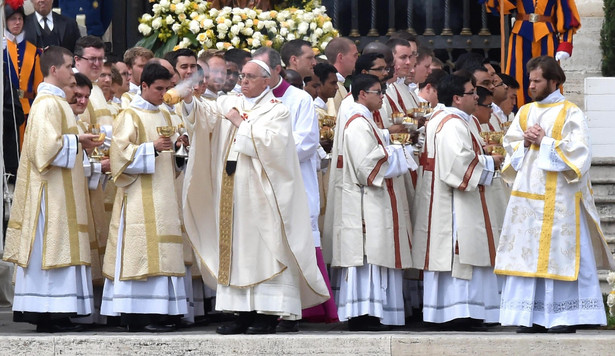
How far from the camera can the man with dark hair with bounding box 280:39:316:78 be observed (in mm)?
12375

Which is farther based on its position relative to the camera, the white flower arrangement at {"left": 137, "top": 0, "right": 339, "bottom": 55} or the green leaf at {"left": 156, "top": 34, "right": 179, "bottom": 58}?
→ the green leaf at {"left": 156, "top": 34, "right": 179, "bottom": 58}

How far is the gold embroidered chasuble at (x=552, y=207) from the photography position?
10625 mm

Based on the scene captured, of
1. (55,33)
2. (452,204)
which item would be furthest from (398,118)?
(55,33)

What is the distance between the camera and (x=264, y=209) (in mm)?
10719

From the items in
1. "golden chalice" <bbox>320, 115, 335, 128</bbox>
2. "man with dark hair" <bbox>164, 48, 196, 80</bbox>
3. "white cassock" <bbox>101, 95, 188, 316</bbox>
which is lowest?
"white cassock" <bbox>101, 95, 188, 316</bbox>

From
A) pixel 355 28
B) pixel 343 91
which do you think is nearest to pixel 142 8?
pixel 355 28

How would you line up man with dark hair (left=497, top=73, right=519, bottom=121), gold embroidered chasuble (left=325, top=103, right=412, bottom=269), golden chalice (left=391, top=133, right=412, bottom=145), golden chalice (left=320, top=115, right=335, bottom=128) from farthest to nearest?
man with dark hair (left=497, top=73, right=519, bottom=121)
golden chalice (left=320, top=115, right=335, bottom=128)
golden chalice (left=391, top=133, right=412, bottom=145)
gold embroidered chasuble (left=325, top=103, right=412, bottom=269)

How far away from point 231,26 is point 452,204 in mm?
3165

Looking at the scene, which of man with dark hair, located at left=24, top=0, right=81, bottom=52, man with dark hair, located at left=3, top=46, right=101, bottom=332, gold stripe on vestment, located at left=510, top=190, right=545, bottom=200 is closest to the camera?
gold stripe on vestment, located at left=510, top=190, right=545, bottom=200

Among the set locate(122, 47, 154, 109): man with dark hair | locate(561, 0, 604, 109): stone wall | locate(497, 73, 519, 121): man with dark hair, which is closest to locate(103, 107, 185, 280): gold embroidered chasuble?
locate(122, 47, 154, 109): man with dark hair

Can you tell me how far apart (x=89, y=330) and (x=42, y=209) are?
37.0 inches

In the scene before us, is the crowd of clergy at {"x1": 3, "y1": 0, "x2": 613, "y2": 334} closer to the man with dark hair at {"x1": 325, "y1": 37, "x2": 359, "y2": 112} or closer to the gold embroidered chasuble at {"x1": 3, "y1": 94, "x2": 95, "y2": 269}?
the gold embroidered chasuble at {"x1": 3, "y1": 94, "x2": 95, "y2": 269}

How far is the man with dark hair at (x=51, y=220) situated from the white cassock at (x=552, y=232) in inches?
115

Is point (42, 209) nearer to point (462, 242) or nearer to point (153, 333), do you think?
point (153, 333)
